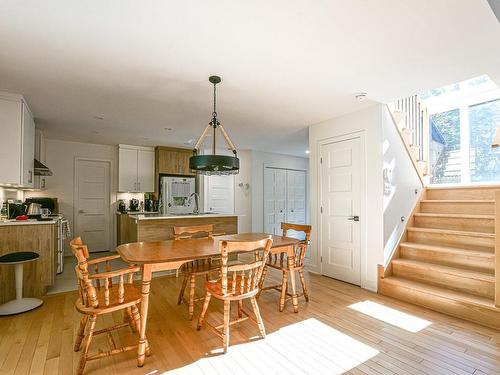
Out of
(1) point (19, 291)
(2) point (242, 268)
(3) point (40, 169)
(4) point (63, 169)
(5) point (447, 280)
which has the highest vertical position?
(4) point (63, 169)

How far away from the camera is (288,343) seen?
220cm

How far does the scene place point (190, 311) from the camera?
2.64 metres

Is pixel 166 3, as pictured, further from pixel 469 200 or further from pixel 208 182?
pixel 208 182

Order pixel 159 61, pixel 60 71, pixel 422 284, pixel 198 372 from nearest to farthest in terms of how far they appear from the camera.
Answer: pixel 198 372, pixel 159 61, pixel 60 71, pixel 422 284

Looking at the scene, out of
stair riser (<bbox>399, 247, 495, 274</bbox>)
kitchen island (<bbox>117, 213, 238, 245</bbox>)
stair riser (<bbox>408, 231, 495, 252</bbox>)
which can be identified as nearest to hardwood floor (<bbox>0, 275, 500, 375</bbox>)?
stair riser (<bbox>399, 247, 495, 274</bbox>)

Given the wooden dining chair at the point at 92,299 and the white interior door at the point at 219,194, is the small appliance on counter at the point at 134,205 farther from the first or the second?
the wooden dining chair at the point at 92,299

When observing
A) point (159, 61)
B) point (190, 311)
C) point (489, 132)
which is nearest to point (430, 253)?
point (489, 132)

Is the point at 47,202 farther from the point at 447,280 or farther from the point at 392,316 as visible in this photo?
the point at 447,280

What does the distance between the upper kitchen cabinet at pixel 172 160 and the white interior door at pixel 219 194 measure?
2.15ft

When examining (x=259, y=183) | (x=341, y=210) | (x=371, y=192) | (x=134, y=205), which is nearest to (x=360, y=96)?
(x=371, y=192)

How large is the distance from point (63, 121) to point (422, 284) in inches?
223

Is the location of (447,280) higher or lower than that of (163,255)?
lower

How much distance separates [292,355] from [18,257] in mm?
2974

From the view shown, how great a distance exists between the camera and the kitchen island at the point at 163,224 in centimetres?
393
